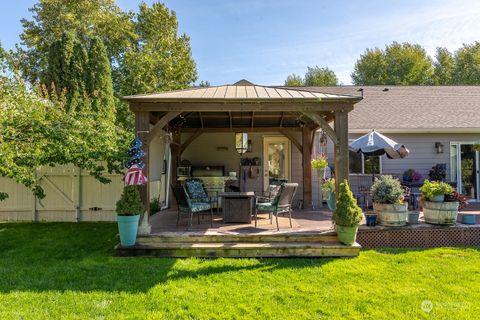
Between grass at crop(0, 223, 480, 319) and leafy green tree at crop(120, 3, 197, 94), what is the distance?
827 centimetres

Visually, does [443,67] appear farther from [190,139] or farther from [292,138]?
[190,139]

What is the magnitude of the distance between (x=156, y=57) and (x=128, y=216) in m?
9.25

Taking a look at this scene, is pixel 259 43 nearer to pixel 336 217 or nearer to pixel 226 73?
pixel 226 73

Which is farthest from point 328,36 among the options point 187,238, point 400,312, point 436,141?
point 400,312

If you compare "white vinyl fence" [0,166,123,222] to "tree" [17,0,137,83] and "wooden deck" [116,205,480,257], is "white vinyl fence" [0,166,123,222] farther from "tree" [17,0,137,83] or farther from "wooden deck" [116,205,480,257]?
"tree" [17,0,137,83]

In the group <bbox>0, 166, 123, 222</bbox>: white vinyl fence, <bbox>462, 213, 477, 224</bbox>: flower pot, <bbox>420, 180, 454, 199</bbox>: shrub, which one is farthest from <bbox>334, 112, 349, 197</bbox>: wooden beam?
<bbox>0, 166, 123, 222</bbox>: white vinyl fence

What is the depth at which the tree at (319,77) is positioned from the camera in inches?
1152

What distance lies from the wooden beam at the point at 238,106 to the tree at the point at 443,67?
80.0ft

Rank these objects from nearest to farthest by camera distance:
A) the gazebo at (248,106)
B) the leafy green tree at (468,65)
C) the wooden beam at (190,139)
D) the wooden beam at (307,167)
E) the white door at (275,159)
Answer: the gazebo at (248,106) < the wooden beam at (307,167) < the wooden beam at (190,139) < the white door at (275,159) < the leafy green tree at (468,65)

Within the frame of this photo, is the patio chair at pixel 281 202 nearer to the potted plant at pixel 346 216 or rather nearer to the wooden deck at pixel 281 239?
the wooden deck at pixel 281 239

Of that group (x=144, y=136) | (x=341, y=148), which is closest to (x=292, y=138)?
(x=341, y=148)

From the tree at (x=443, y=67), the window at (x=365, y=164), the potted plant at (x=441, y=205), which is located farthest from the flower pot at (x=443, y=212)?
the tree at (x=443, y=67)

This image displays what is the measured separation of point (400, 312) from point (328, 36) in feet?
34.9

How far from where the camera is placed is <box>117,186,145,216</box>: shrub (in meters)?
4.89
